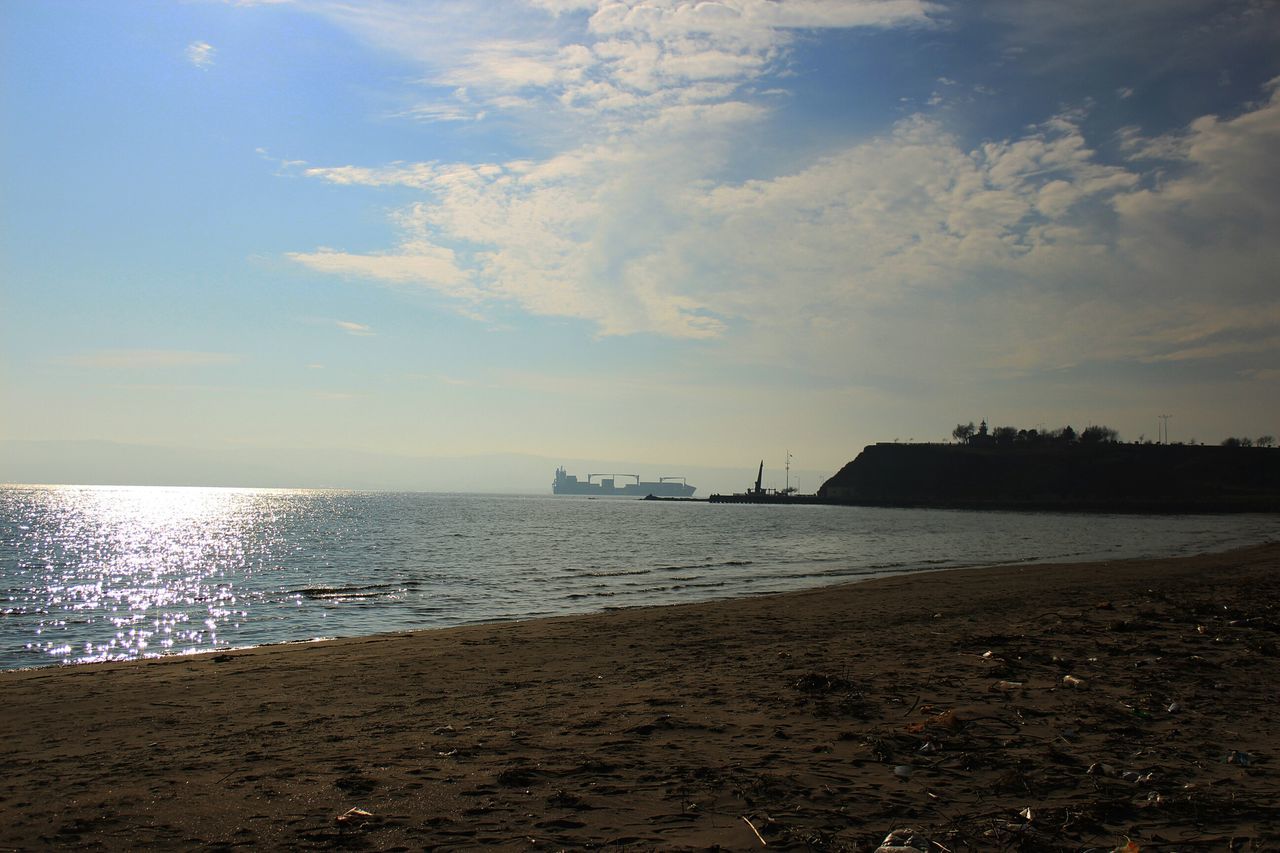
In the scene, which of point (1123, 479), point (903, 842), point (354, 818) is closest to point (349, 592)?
point (354, 818)

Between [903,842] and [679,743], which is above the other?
[903,842]

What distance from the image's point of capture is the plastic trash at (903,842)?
17.0 feet

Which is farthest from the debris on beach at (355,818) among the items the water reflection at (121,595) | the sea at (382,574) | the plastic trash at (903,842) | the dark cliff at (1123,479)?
the dark cliff at (1123,479)

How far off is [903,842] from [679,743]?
117 inches

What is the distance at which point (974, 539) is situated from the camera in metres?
65.2

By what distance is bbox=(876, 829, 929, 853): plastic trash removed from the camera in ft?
17.0

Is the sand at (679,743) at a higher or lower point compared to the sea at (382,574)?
higher

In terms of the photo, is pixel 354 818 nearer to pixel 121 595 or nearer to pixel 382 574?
pixel 121 595

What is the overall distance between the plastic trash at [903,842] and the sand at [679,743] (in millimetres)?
178

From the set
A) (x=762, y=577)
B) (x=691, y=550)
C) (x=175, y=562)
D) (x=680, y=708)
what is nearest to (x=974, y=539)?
(x=691, y=550)

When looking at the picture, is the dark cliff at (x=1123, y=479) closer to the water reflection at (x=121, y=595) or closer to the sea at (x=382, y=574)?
the sea at (x=382, y=574)

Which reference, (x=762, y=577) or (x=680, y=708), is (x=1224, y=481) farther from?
(x=680, y=708)

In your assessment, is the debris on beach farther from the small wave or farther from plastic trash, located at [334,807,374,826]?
the small wave

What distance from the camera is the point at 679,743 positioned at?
7945mm
